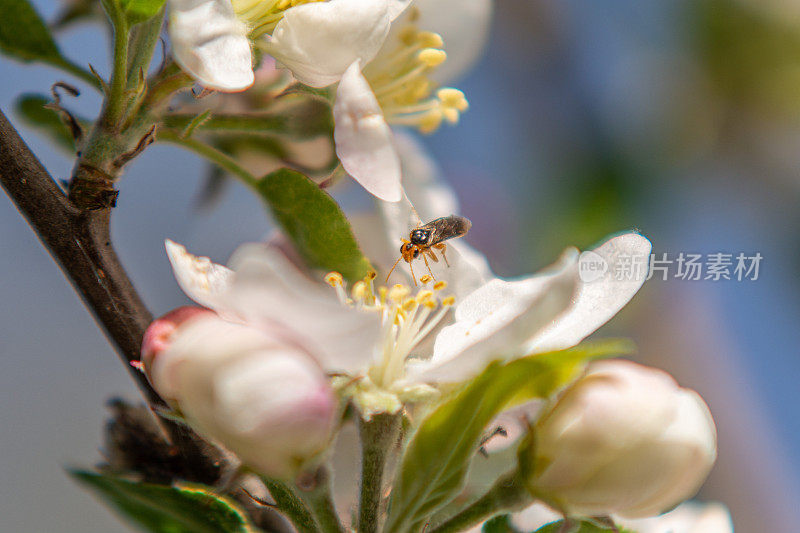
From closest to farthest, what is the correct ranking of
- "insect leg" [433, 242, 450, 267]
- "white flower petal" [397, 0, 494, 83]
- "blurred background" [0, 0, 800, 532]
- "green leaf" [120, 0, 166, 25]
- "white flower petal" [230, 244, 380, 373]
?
"white flower petal" [230, 244, 380, 373] → "green leaf" [120, 0, 166, 25] → "insect leg" [433, 242, 450, 267] → "white flower petal" [397, 0, 494, 83] → "blurred background" [0, 0, 800, 532]

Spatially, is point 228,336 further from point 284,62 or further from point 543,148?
point 543,148

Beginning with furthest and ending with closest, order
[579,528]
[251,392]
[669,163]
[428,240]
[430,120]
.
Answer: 1. [669,163]
2. [430,120]
3. [428,240]
4. [579,528]
5. [251,392]

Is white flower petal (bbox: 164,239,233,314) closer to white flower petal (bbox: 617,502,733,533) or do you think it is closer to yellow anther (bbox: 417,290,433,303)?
yellow anther (bbox: 417,290,433,303)

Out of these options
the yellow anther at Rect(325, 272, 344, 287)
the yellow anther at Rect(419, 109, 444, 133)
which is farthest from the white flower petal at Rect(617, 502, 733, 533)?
the yellow anther at Rect(419, 109, 444, 133)

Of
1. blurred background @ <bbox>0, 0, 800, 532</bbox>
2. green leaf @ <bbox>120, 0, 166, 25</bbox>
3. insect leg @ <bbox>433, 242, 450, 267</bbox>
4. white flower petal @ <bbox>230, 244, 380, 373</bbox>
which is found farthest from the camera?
blurred background @ <bbox>0, 0, 800, 532</bbox>

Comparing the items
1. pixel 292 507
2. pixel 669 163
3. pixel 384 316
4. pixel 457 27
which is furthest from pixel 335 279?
pixel 669 163

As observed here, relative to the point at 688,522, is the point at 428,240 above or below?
above

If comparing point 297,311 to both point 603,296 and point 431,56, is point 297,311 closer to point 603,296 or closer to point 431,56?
point 603,296
